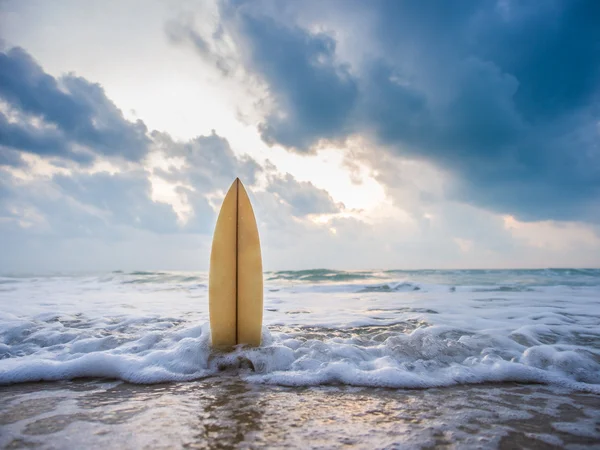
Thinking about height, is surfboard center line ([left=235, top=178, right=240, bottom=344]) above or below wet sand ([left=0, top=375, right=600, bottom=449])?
above

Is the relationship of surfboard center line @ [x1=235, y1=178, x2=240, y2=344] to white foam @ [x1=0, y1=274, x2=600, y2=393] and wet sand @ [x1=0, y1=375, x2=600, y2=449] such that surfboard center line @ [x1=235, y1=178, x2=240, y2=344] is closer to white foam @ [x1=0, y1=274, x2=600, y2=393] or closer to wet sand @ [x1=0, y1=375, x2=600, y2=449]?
white foam @ [x1=0, y1=274, x2=600, y2=393]

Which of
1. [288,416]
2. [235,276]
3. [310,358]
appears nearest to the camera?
[288,416]

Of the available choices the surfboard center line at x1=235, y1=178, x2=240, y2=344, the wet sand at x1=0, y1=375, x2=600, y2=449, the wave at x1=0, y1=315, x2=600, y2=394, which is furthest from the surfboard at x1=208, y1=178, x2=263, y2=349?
the wet sand at x1=0, y1=375, x2=600, y2=449

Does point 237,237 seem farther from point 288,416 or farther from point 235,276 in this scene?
point 288,416

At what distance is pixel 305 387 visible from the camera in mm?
2217

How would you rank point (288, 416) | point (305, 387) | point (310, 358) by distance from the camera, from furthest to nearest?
point (310, 358) < point (305, 387) < point (288, 416)

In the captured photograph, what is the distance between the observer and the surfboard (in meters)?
2.97

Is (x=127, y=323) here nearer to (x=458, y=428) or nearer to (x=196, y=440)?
(x=196, y=440)

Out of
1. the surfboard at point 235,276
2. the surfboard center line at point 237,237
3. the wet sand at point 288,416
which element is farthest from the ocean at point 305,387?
the surfboard center line at point 237,237

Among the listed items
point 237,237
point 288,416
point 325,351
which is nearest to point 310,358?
point 325,351

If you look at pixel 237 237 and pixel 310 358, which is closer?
pixel 310 358

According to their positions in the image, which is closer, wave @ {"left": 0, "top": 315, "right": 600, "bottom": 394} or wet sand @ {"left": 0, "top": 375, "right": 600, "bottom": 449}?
wet sand @ {"left": 0, "top": 375, "right": 600, "bottom": 449}

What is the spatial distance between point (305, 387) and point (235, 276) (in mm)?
1211

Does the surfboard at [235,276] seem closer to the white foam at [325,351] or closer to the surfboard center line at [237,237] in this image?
the surfboard center line at [237,237]
